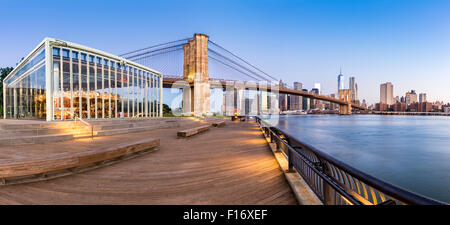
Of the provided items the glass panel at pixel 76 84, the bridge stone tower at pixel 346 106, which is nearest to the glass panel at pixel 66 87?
the glass panel at pixel 76 84

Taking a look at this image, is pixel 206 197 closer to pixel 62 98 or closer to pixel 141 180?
pixel 141 180

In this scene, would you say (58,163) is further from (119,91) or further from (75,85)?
(119,91)

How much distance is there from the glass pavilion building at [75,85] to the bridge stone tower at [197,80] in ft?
37.8

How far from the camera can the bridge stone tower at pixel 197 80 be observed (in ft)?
107

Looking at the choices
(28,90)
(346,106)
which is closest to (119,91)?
(28,90)

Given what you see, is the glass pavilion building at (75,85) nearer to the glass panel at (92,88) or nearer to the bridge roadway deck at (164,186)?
the glass panel at (92,88)

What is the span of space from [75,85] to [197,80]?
836 inches

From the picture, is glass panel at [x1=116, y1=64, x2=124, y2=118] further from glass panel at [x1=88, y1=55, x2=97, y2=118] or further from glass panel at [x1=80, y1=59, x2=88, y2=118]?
glass panel at [x1=80, y1=59, x2=88, y2=118]

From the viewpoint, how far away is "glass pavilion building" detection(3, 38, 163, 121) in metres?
12.8

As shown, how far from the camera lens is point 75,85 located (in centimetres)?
1374

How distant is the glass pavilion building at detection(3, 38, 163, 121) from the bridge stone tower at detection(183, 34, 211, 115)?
1151cm

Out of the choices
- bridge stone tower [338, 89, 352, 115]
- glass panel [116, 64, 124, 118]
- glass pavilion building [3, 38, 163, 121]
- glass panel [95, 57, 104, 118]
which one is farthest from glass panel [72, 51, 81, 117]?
bridge stone tower [338, 89, 352, 115]
